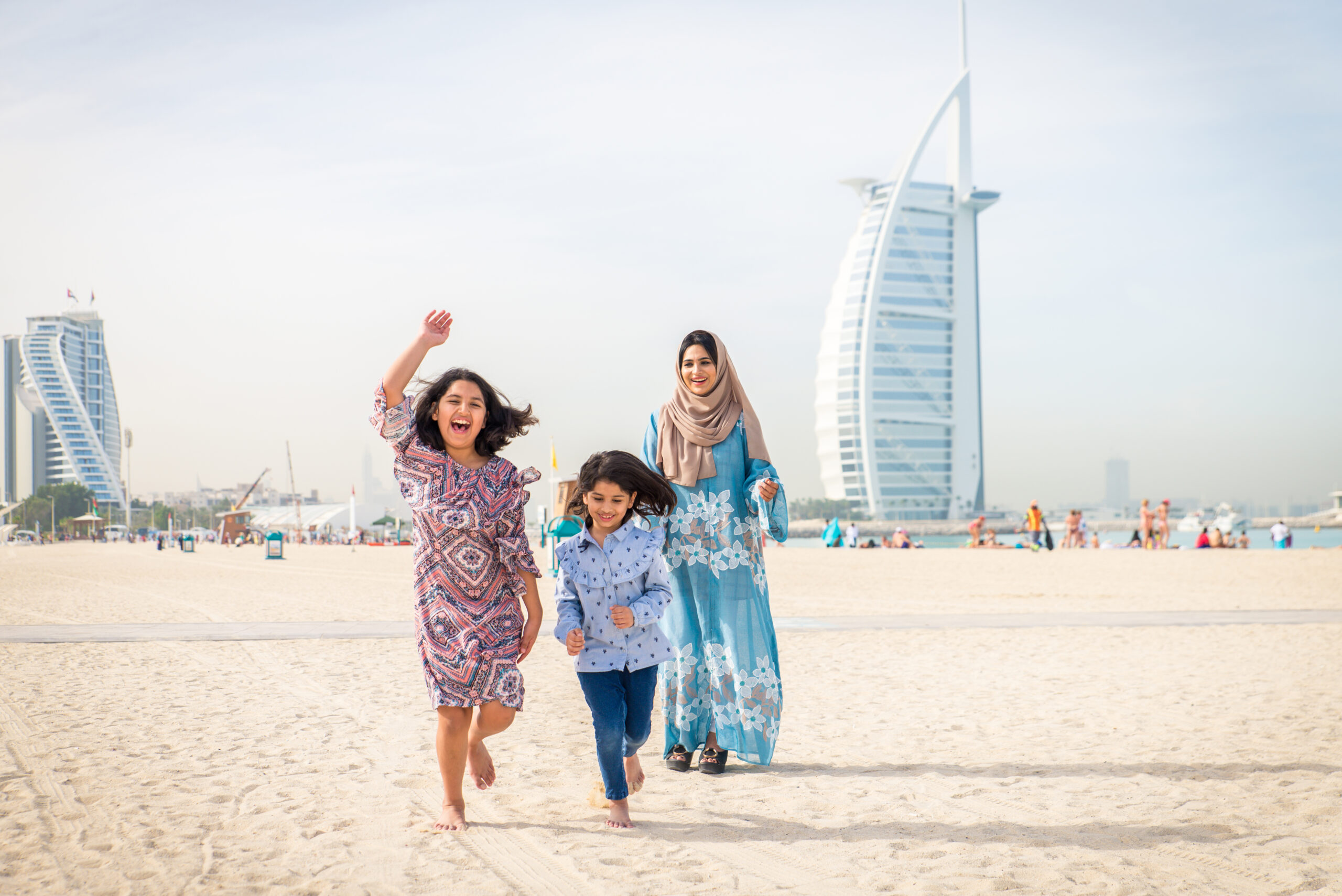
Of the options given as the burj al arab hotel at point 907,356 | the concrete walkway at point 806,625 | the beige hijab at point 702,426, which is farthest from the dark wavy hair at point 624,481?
the burj al arab hotel at point 907,356

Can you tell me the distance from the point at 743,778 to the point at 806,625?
5.41 metres

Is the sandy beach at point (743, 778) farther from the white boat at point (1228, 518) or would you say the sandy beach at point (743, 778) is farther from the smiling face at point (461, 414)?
the white boat at point (1228, 518)

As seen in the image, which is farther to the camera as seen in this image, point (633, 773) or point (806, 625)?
point (806, 625)

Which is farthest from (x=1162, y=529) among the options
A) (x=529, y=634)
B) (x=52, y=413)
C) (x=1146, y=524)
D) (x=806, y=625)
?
(x=52, y=413)

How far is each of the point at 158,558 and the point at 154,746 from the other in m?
25.3

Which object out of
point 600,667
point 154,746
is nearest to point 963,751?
point 600,667

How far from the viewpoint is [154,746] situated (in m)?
4.17

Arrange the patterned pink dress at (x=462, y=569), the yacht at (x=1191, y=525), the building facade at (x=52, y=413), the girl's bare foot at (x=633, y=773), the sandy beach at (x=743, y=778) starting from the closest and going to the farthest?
1. the sandy beach at (x=743, y=778)
2. the patterned pink dress at (x=462, y=569)
3. the girl's bare foot at (x=633, y=773)
4. the yacht at (x=1191, y=525)
5. the building facade at (x=52, y=413)

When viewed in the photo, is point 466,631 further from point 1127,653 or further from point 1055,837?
point 1127,653

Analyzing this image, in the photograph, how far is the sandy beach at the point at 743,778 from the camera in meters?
2.64

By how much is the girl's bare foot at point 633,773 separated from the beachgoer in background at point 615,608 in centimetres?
11

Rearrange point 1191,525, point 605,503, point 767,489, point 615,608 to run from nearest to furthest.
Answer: point 615,608 → point 605,503 → point 767,489 → point 1191,525

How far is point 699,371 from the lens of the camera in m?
3.69

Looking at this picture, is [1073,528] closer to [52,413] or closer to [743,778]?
[743,778]
